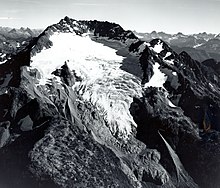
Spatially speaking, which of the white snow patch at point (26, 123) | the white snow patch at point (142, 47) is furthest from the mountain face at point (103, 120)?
the white snow patch at point (142, 47)

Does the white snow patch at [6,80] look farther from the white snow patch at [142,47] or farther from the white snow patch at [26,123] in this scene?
the white snow patch at [142,47]

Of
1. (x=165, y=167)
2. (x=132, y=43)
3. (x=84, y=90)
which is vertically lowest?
(x=165, y=167)

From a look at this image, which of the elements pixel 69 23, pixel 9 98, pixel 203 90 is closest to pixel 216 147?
pixel 203 90

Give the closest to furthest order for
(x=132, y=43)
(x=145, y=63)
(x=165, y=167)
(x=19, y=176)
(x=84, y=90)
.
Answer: (x=19, y=176)
(x=165, y=167)
(x=84, y=90)
(x=145, y=63)
(x=132, y=43)

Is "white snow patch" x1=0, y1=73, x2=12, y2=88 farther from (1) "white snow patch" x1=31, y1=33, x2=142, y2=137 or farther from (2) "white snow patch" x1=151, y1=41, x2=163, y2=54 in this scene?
(2) "white snow patch" x1=151, y1=41, x2=163, y2=54

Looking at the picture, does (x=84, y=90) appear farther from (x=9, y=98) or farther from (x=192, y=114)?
(x=192, y=114)

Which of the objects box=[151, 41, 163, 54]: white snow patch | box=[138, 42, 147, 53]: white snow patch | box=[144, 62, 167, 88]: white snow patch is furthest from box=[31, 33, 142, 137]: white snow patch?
box=[151, 41, 163, 54]: white snow patch
